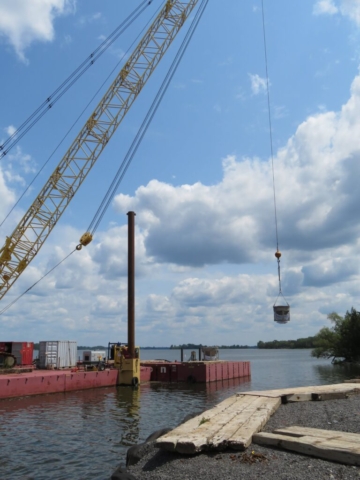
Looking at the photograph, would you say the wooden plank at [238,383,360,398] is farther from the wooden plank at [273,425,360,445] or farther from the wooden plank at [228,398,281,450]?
the wooden plank at [273,425,360,445]

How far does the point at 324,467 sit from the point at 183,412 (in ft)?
68.4

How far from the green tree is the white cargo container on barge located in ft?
200

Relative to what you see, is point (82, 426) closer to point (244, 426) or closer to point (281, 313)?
point (281, 313)

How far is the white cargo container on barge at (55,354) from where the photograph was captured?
48.1m

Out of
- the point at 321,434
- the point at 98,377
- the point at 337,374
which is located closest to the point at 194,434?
the point at 321,434

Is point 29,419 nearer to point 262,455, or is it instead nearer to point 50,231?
point 262,455

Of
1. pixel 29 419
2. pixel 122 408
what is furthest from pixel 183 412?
pixel 29 419

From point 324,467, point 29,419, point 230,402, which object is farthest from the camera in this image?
point 29,419

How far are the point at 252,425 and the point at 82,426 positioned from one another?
14178 mm

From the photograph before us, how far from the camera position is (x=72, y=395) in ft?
121

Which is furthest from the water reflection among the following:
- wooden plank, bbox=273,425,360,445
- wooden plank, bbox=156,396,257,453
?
wooden plank, bbox=273,425,360,445

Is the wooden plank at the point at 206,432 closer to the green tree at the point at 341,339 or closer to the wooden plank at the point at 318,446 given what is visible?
the wooden plank at the point at 318,446

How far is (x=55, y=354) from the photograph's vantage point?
4872 centimetres

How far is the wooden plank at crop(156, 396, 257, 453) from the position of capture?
9945 mm
